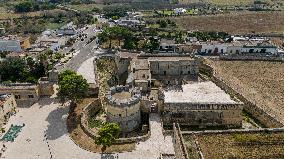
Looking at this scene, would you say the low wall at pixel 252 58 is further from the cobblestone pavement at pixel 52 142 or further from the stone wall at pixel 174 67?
the cobblestone pavement at pixel 52 142

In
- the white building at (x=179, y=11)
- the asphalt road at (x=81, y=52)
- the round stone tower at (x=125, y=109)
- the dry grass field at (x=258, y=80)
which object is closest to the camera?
the round stone tower at (x=125, y=109)

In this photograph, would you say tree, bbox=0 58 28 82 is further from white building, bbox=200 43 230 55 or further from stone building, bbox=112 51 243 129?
white building, bbox=200 43 230 55

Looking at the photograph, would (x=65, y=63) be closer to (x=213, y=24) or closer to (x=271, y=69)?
(x=271, y=69)

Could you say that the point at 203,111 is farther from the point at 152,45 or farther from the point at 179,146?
the point at 152,45

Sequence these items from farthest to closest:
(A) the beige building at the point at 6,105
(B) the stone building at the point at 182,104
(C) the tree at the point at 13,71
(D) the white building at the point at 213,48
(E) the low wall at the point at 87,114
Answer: (D) the white building at the point at 213,48
(C) the tree at the point at 13,71
(A) the beige building at the point at 6,105
(B) the stone building at the point at 182,104
(E) the low wall at the point at 87,114

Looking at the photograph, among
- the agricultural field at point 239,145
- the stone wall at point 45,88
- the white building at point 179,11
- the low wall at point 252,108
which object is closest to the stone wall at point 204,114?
the low wall at point 252,108

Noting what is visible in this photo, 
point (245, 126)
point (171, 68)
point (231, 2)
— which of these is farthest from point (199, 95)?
point (231, 2)
